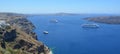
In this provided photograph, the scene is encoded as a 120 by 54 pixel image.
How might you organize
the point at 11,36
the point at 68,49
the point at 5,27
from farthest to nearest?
the point at 68,49 < the point at 5,27 < the point at 11,36

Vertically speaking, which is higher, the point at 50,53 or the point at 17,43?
the point at 17,43

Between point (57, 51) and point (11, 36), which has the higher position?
point (11, 36)

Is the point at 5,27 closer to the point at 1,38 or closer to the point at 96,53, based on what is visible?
the point at 1,38

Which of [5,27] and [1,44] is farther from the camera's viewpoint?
[5,27]

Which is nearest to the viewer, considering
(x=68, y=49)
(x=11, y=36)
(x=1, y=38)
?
(x=1, y=38)

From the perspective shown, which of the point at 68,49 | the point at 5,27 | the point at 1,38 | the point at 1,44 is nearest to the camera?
the point at 1,44

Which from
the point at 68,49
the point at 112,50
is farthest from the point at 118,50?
the point at 68,49

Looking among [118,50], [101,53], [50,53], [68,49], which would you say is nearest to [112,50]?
[118,50]

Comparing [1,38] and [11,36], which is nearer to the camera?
[1,38]

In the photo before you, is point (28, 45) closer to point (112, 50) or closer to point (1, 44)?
point (1, 44)
